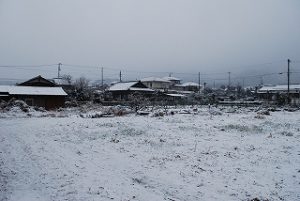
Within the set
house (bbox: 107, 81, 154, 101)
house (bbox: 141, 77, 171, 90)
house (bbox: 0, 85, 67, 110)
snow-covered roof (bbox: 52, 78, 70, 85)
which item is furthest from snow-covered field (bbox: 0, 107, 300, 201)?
house (bbox: 141, 77, 171, 90)

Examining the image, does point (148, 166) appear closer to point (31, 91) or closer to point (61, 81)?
point (31, 91)

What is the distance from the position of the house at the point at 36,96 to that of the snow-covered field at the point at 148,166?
24.6 metres

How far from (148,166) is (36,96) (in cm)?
3302

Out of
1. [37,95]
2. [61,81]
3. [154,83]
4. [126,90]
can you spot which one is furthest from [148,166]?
[154,83]

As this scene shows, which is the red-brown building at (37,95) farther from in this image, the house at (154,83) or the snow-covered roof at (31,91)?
the house at (154,83)

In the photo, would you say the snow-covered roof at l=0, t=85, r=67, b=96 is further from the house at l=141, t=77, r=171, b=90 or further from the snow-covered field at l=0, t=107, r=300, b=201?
the house at l=141, t=77, r=171, b=90

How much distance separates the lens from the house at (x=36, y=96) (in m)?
38.5

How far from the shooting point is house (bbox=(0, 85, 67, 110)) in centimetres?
3850

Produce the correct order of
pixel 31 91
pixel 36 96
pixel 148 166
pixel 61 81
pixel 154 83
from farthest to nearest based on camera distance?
1. pixel 154 83
2. pixel 61 81
3. pixel 31 91
4. pixel 36 96
5. pixel 148 166

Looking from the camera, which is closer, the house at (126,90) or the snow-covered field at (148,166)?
the snow-covered field at (148,166)

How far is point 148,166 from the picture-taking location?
30.7 feet

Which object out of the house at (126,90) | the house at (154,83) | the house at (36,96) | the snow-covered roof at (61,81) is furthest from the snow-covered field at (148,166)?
the house at (154,83)

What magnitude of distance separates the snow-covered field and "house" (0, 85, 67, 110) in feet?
80.8

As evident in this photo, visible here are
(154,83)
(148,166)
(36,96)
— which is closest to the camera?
(148,166)
